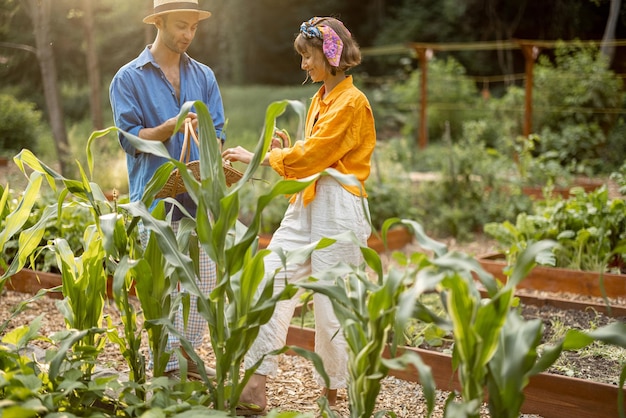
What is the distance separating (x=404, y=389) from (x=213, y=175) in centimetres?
152

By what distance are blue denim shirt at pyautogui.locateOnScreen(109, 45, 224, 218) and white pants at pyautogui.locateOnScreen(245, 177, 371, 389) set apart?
45cm

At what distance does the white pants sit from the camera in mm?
2838

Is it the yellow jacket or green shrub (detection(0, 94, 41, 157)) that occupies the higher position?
the yellow jacket

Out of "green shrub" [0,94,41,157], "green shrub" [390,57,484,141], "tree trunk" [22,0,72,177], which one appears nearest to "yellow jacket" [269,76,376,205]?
"tree trunk" [22,0,72,177]

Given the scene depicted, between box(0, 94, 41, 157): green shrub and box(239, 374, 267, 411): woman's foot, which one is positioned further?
box(0, 94, 41, 157): green shrub

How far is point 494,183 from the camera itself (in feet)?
22.7

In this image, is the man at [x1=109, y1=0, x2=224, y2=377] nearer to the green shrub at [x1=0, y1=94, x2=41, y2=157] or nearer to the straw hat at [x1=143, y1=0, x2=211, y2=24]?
the straw hat at [x1=143, y1=0, x2=211, y2=24]

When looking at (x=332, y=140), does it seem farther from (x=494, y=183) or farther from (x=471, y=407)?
(x=494, y=183)

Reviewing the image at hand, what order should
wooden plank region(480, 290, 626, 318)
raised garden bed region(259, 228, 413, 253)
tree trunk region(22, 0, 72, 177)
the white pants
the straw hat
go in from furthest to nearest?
tree trunk region(22, 0, 72, 177), raised garden bed region(259, 228, 413, 253), wooden plank region(480, 290, 626, 318), the straw hat, the white pants

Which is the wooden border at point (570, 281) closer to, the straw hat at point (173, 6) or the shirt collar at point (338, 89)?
the shirt collar at point (338, 89)

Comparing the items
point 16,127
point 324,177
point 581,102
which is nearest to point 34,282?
point 324,177

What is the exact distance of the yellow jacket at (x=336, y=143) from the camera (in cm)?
279

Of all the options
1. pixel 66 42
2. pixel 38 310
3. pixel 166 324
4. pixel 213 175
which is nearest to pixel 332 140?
pixel 213 175

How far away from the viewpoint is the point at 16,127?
41.2ft
